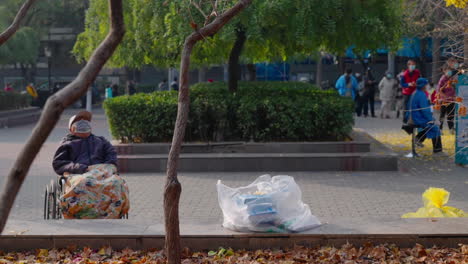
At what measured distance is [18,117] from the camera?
2677 cm

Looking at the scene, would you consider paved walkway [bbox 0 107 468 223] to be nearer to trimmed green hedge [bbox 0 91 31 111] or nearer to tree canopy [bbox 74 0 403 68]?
tree canopy [bbox 74 0 403 68]

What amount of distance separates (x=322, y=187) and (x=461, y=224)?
4553 mm

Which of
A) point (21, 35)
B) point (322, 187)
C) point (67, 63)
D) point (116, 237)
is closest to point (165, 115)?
point (322, 187)

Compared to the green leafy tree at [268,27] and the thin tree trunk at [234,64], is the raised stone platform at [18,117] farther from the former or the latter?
the thin tree trunk at [234,64]

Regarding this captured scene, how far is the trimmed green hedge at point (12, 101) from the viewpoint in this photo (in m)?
27.4

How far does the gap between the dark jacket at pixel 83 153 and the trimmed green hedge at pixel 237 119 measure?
18.4 feet

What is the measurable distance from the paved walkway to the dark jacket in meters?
0.93

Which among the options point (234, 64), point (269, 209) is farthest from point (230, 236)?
point (234, 64)

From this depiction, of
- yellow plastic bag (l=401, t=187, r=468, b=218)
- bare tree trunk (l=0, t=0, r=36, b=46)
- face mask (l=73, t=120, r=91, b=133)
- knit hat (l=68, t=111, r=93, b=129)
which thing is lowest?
yellow plastic bag (l=401, t=187, r=468, b=218)

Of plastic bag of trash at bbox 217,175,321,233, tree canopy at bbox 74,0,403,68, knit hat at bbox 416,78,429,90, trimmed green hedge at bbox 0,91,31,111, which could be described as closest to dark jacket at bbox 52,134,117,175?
plastic bag of trash at bbox 217,175,321,233

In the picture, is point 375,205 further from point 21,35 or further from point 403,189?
point 21,35

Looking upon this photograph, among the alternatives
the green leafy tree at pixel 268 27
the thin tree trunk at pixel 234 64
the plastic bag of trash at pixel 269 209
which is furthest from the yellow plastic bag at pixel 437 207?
the thin tree trunk at pixel 234 64

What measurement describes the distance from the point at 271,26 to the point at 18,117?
15542 mm

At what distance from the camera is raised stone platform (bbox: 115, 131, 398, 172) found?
1297cm
